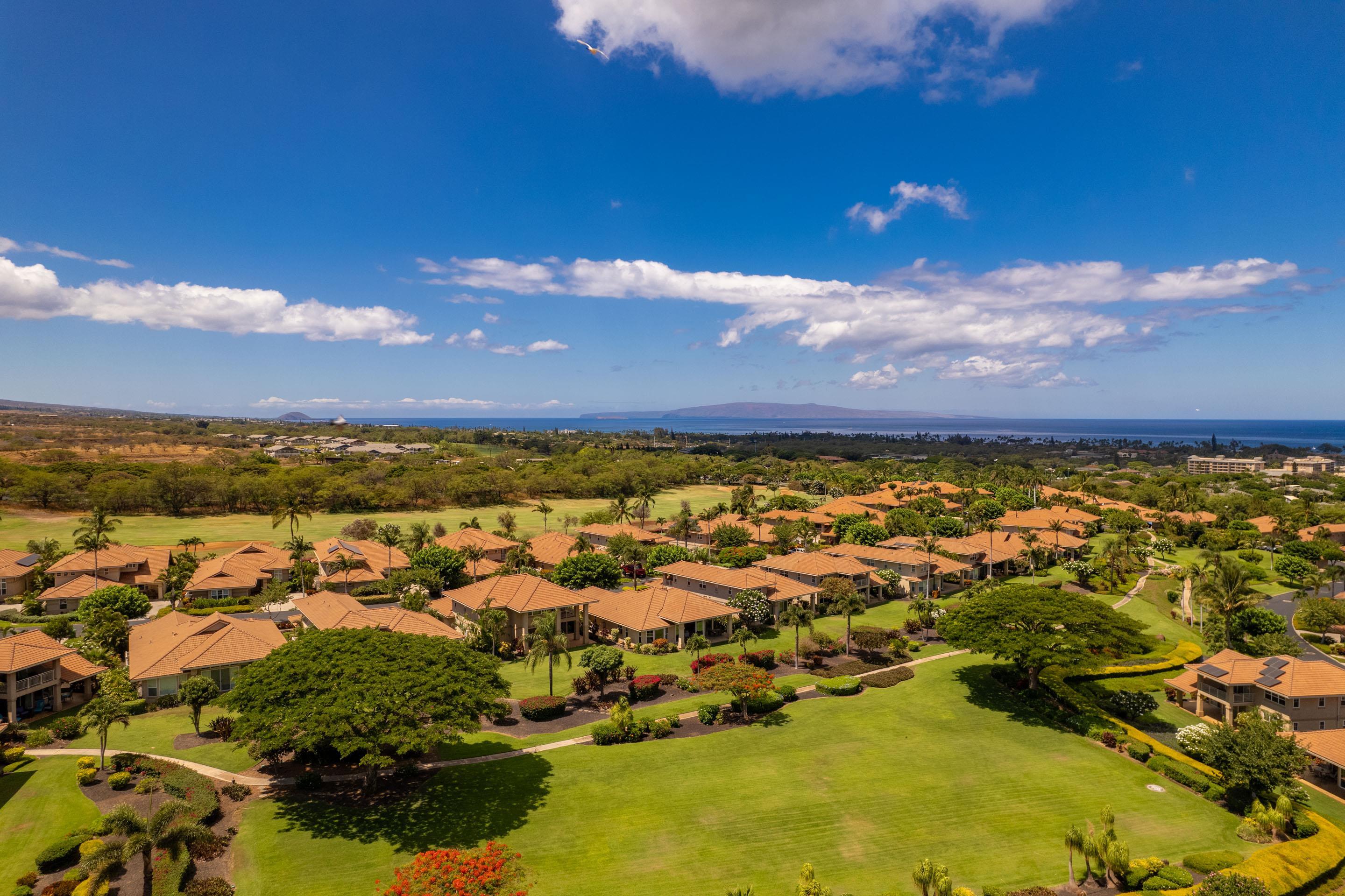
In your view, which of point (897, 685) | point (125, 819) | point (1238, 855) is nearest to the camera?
point (125, 819)

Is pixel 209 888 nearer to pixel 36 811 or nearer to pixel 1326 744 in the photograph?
pixel 36 811

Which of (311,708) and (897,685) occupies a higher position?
(311,708)

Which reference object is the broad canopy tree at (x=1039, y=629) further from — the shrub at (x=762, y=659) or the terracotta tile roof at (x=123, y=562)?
the terracotta tile roof at (x=123, y=562)

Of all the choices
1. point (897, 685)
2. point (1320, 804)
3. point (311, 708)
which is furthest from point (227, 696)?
point (1320, 804)

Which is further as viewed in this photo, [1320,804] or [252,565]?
[252,565]

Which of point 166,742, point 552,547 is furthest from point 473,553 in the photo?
point 166,742

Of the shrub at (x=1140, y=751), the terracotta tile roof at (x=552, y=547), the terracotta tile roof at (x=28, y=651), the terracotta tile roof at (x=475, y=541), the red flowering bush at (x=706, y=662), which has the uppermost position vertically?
the terracotta tile roof at (x=28, y=651)

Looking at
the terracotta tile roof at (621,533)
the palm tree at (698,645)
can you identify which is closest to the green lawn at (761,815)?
the palm tree at (698,645)

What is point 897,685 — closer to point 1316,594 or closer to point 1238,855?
point 1238,855
